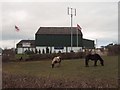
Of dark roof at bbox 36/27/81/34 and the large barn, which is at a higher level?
dark roof at bbox 36/27/81/34

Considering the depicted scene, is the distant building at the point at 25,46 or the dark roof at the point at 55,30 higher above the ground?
the dark roof at the point at 55,30

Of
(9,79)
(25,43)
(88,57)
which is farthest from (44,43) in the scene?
(9,79)

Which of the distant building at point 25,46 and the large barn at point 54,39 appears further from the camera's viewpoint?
the distant building at point 25,46

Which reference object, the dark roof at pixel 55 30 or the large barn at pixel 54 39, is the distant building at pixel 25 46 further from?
the dark roof at pixel 55 30

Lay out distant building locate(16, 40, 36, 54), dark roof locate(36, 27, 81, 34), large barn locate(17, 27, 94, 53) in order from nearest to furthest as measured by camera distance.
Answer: large barn locate(17, 27, 94, 53)
dark roof locate(36, 27, 81, 34)
distant building locate(16, 40, 36, 54)

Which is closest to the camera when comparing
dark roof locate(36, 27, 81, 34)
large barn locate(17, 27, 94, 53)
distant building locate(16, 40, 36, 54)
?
large barn locate(17, 27, 94, 53)

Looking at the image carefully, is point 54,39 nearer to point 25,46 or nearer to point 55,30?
point 55,30

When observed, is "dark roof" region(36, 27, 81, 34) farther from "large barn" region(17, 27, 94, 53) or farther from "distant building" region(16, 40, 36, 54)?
"distant building" region(16, 40, 36, 54)

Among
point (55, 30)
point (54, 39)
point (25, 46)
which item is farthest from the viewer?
point (25, 46)

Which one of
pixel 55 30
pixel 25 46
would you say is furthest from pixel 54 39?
pixel 25 46

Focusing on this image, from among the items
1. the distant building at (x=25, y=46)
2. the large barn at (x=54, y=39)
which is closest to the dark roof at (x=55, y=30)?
the large barn at (x=54, y=39)

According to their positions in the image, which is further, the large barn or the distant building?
the distant building

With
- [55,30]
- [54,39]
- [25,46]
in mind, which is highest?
[55,30]

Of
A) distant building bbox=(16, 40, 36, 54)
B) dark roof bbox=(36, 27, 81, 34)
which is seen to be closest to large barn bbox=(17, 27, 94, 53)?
dark roof bbox=(36, 27, 81, 34)
